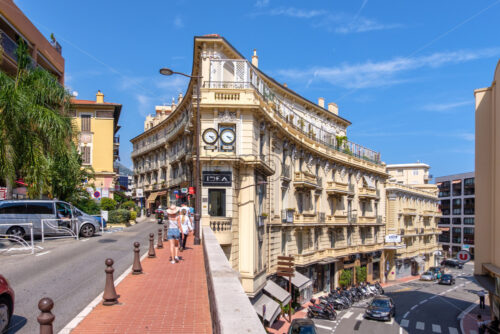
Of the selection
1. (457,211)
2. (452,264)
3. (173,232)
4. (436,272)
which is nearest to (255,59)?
(173,232)

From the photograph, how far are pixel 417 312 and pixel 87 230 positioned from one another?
2796 cm

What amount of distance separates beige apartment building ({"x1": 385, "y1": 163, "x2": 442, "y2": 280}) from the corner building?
2885mm

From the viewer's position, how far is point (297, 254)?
105 feet

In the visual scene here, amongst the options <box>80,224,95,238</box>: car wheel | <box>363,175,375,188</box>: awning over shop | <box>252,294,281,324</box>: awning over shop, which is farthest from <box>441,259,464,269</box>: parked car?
<box>80,224,95,238</box>: car wheel

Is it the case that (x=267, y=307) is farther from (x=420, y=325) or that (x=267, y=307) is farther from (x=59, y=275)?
(x=59, y=275)

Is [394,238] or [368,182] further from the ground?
[368,182]

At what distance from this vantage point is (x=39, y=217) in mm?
19047

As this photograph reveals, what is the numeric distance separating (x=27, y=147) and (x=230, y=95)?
10.8 m

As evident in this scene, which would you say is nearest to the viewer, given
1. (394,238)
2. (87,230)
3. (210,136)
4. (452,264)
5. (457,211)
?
(87,230)

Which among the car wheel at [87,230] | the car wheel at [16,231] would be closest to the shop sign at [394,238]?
the car wheel at [87,230]

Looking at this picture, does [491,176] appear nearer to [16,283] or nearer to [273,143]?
[273,143]

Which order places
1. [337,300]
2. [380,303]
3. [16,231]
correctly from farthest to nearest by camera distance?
[337,300] → [380,303] → [16,231]

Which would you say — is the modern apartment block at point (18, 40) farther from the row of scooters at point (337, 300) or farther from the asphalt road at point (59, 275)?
the row of scooters at point (337, 300)

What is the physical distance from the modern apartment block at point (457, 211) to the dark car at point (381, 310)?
65801mm
